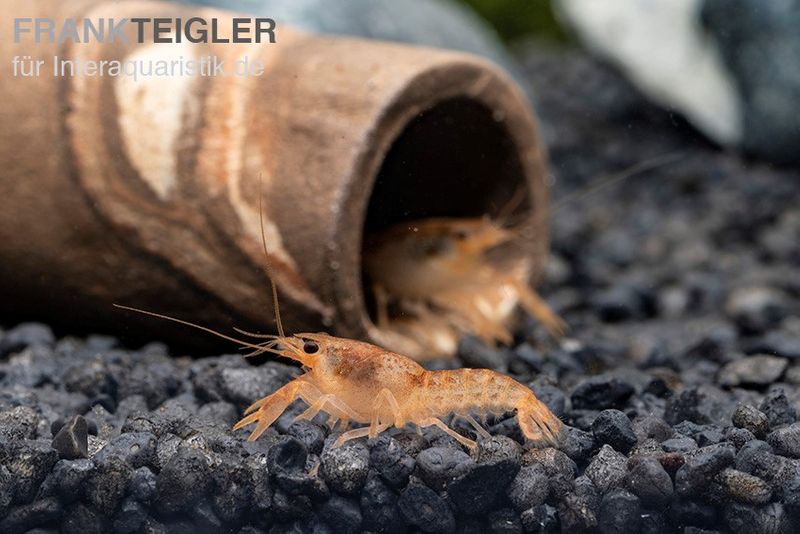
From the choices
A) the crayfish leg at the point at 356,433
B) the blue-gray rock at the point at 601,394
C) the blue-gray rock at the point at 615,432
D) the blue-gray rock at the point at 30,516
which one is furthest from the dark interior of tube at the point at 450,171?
the blue-gray rock at the point at 30,516

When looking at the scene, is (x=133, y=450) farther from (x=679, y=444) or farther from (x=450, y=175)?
(x=450, y=175)

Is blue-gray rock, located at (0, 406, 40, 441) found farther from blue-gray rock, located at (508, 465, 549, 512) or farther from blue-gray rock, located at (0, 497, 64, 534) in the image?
blue-gray rock, located at (508, 465, 549, 512)

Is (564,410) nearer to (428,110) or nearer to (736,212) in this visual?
(428,110)

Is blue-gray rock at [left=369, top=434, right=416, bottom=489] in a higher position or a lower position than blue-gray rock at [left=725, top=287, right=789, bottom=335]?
higher

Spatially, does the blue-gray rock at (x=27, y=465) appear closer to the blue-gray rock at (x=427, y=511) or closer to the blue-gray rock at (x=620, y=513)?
the blue-gray rock at (x=427, y=511)

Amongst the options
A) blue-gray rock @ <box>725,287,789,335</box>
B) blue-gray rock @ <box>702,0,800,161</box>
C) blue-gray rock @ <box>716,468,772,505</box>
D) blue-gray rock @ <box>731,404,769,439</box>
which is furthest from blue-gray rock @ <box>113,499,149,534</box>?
blue-gray rock @ <box>702,0,800,161</box>

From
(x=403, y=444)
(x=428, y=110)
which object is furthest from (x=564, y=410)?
(x=428, y=110)
